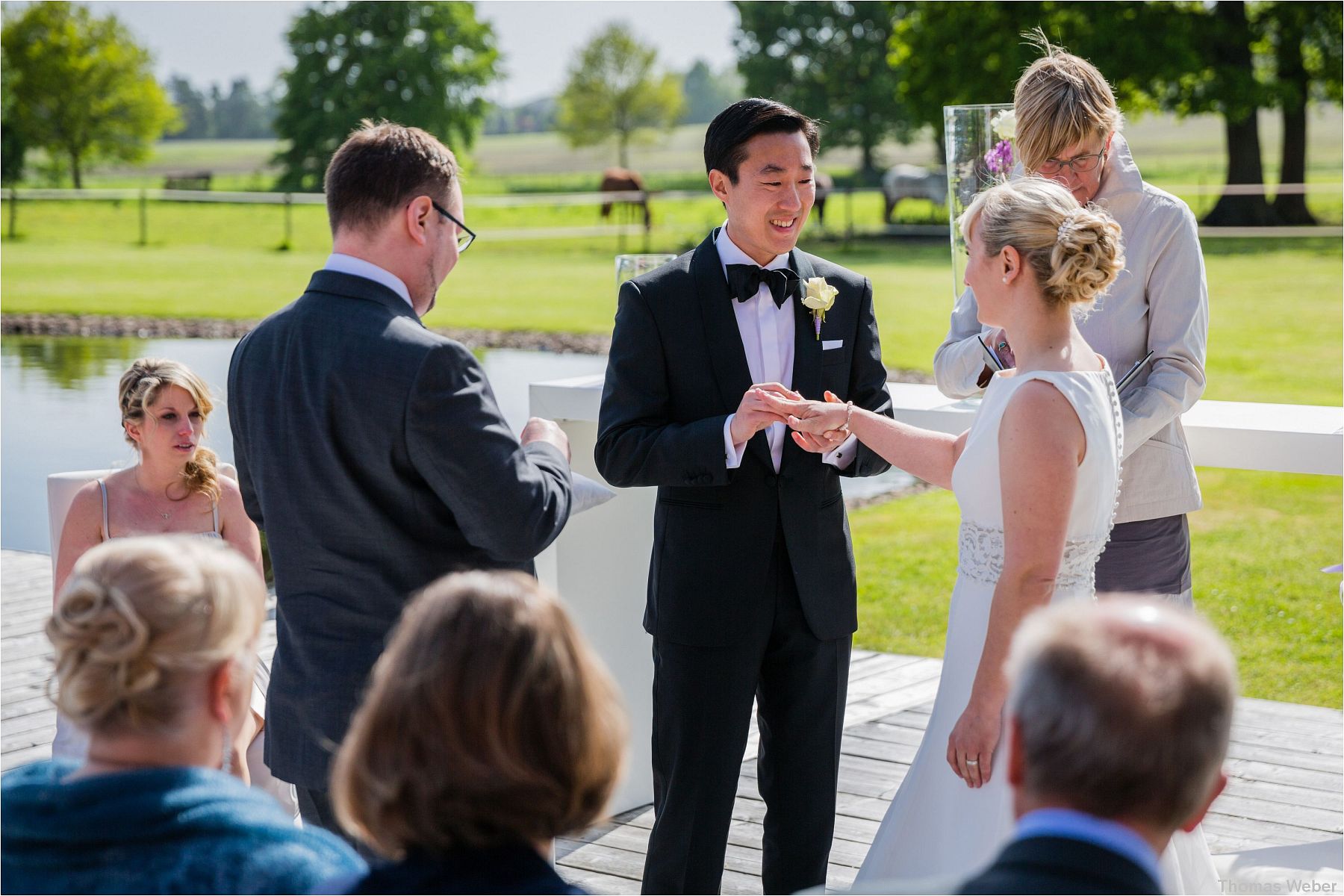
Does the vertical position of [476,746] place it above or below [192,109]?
below

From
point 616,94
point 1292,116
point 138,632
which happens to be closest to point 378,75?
point 616,94

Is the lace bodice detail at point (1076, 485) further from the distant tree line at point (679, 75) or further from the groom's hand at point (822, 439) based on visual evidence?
the distant tree line at point (679, 75)

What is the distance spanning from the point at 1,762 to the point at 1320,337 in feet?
55.0

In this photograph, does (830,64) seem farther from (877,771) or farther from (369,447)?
(369,447)

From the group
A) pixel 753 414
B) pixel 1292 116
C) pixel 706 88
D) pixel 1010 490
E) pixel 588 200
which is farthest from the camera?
pixel 706 88

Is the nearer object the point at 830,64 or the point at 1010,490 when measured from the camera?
the point at 1010,490

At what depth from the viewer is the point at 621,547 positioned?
3.97 m

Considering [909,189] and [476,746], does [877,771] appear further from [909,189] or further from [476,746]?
[909,189]

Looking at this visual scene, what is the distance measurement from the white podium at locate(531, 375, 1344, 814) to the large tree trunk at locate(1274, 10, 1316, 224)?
2474 centimetres

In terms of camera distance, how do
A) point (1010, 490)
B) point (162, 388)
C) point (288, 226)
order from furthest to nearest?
point (288, 226)
point (162, 388)
point (1010, 490)

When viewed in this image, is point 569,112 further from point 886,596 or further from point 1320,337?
point 886,596

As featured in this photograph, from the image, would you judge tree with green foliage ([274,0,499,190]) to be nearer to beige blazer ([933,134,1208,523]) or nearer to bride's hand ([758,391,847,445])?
beige blazer ([933,134,1208,523])

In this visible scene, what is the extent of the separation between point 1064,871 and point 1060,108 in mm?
2084

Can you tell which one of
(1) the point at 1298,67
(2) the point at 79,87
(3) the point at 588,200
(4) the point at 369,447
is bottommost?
(4) the point at 369,447
